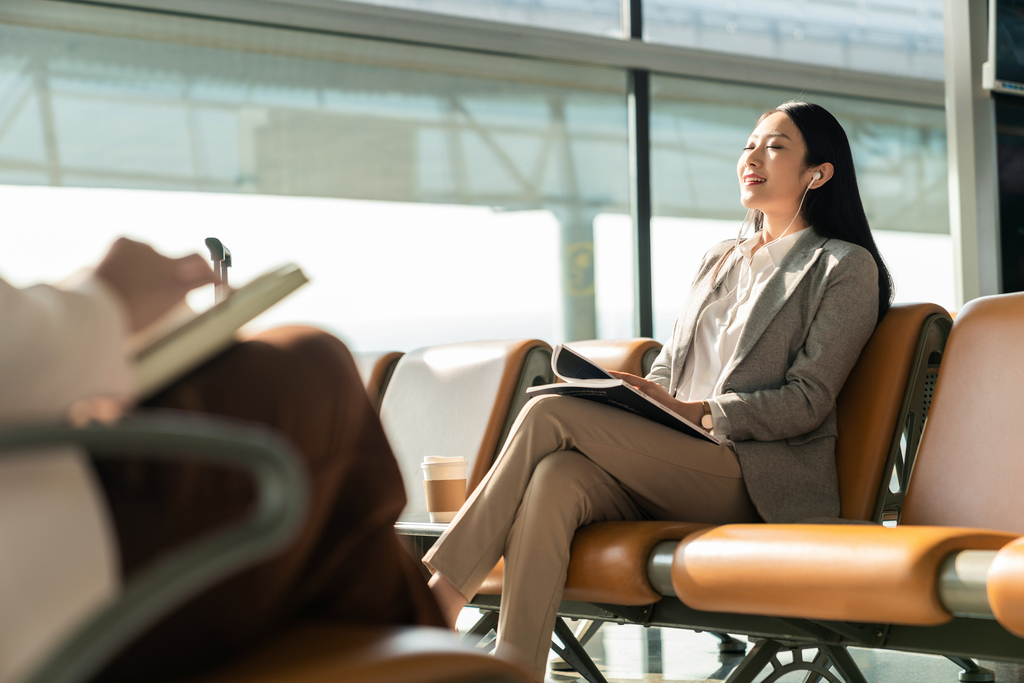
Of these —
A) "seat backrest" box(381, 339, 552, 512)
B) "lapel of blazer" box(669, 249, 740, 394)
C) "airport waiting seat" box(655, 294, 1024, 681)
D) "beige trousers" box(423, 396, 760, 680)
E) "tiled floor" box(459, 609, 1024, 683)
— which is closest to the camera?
"airport waiting seat" box(655, 294, 1024, 681)

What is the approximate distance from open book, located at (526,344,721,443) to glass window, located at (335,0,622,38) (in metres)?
3.42

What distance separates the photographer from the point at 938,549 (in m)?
1.46

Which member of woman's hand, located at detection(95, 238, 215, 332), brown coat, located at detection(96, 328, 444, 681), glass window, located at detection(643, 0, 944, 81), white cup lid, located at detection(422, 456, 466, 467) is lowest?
white cup lid, located at detection(422, 456, 466, 467)

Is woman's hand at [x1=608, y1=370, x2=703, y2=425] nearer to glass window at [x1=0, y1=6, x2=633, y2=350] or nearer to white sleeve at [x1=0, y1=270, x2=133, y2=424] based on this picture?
white sleeve at [x1=0, y1=270, x2=133, y2=424]

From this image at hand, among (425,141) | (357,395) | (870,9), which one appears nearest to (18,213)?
(425,141)

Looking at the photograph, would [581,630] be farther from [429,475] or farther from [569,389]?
[569,389]

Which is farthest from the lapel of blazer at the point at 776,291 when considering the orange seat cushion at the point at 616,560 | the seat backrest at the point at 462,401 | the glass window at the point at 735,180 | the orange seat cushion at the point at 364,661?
the glass window at the point at 735,180

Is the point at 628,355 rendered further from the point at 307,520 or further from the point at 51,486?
the point at 51,486

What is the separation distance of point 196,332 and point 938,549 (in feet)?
3.63

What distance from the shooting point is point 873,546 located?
151 centimetres

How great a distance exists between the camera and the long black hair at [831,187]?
96.4 inches

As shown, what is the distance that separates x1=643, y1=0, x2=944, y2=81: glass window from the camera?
18.3 ft

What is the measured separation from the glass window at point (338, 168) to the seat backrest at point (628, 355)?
2060 millimetres

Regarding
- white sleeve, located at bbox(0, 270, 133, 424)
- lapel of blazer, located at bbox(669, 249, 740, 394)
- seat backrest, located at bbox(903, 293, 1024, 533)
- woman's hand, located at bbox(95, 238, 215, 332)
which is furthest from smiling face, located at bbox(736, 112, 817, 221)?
white sleeve, located at bbox(0, 270, 133, 424)
